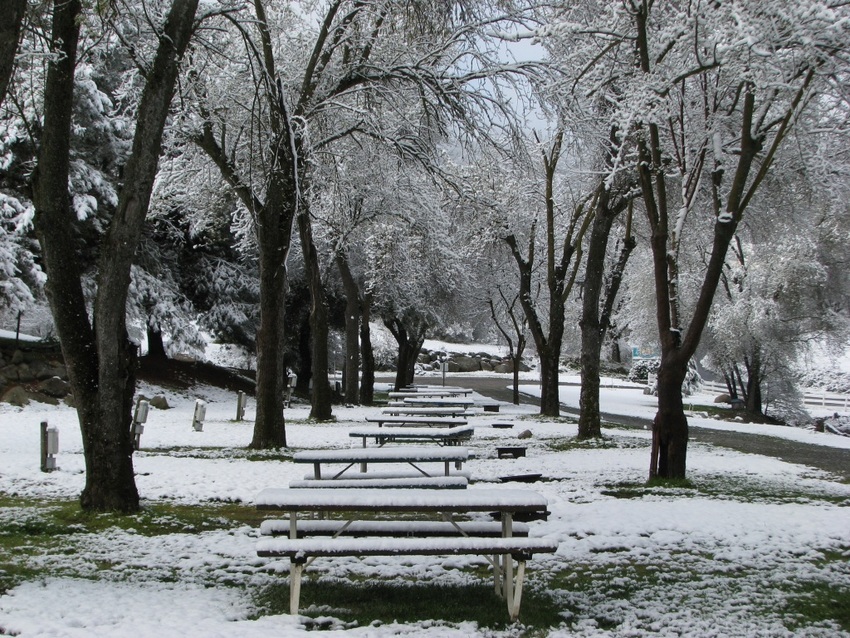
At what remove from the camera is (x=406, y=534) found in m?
5.55

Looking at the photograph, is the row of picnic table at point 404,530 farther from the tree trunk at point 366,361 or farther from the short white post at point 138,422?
the tree trunk at point 366,361

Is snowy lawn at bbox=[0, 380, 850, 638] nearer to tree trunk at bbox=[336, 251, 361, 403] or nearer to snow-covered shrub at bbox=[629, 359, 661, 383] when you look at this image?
tree trunk at bbox=[336, 251, 361, 403]

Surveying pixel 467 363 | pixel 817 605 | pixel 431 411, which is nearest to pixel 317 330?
pixel 431 411

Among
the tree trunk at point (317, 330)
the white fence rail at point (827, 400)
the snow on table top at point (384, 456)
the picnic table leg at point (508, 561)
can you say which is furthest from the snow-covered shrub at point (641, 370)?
the picnic table leg at point (508, 561)

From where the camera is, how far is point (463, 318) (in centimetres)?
3547

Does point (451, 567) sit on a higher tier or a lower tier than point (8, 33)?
lower

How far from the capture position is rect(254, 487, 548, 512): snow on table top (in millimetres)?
5324

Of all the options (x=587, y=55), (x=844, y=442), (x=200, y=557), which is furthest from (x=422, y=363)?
(x=200, y=557)

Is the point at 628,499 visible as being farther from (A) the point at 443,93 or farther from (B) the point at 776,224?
(B) the point at 776,224

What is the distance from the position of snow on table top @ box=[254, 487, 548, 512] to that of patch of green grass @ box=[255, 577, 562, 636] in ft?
2.05

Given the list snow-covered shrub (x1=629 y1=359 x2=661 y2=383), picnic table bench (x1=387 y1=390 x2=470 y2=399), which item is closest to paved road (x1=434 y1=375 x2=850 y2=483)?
picnic table bench (x1=387 y1=390 x2=470 y2=399)

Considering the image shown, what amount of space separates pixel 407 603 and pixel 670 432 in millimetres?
6410

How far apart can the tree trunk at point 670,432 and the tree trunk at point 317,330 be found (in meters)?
10.7

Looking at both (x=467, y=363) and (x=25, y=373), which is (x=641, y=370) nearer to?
(x=467, y=363)
